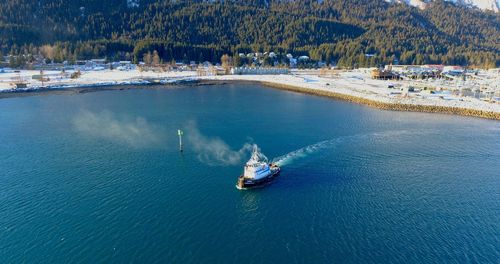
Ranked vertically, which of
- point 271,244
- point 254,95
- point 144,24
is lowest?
point 271,244

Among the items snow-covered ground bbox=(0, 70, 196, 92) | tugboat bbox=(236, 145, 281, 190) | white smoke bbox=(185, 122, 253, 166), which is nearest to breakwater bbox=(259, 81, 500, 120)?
white smoke bbox=(185, 122, 253, 166)

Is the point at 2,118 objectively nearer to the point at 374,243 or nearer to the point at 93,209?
the point at 93,209

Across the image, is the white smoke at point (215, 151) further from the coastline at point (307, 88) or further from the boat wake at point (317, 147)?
the coastline at point (307, 88)

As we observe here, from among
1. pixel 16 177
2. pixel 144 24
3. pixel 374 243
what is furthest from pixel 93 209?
pixel 144 24

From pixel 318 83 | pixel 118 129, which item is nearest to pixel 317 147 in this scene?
pixel 118 129

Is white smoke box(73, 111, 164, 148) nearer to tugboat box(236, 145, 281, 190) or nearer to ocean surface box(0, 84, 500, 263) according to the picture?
ocean surface box(0, 84, 500, 263)

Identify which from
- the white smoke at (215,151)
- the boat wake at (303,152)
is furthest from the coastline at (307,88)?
the white smoke at (215,151)
